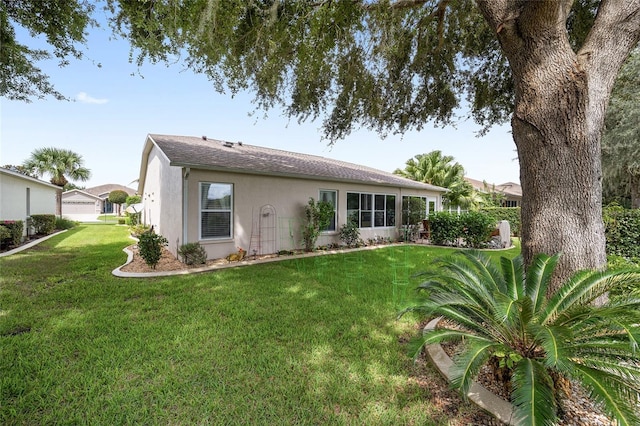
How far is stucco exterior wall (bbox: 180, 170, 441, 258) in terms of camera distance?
29.0 ft

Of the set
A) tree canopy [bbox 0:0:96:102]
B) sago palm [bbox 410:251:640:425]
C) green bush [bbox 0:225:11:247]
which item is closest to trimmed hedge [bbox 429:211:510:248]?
sago palm [bbox 410:251:640:425]

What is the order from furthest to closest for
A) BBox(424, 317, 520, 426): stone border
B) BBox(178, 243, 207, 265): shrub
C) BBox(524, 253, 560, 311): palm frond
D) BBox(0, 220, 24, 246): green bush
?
BBox(0, 220, 24, 246): green bush → BBox(178, 243, 207, 265): shrub → BBox(524, 253, 560, 311): palm frond → BBox(424, 317, 520, 426): stone border

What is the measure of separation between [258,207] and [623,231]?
1187 cm

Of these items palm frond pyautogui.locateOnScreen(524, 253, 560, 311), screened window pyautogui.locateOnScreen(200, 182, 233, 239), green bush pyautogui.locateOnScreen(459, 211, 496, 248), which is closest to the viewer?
palm frond pyautogui.locateOnScreen(524, 253, 560, 311)

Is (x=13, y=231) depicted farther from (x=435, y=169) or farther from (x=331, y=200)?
(x=435, y=169)

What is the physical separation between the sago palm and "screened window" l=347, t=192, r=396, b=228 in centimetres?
953

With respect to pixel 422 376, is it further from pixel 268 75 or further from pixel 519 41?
pixel 268 75

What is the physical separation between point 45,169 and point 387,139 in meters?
33.7

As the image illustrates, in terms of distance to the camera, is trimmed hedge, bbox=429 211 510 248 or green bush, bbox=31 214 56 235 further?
green bush, bbox=31 214 56 235

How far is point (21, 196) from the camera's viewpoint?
13938mm

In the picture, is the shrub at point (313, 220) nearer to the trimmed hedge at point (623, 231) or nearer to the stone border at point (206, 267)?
the stone border at point (206, 267)

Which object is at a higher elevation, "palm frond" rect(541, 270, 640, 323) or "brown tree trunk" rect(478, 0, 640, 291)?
"brown tree trunk" rect(478, 0, 640, 291)

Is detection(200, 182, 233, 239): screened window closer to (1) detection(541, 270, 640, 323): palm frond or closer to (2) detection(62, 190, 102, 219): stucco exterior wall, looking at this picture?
(1) detection(541, 270, 640, 323): palm frond

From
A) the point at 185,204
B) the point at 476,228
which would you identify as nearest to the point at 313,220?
the point at 185,204
